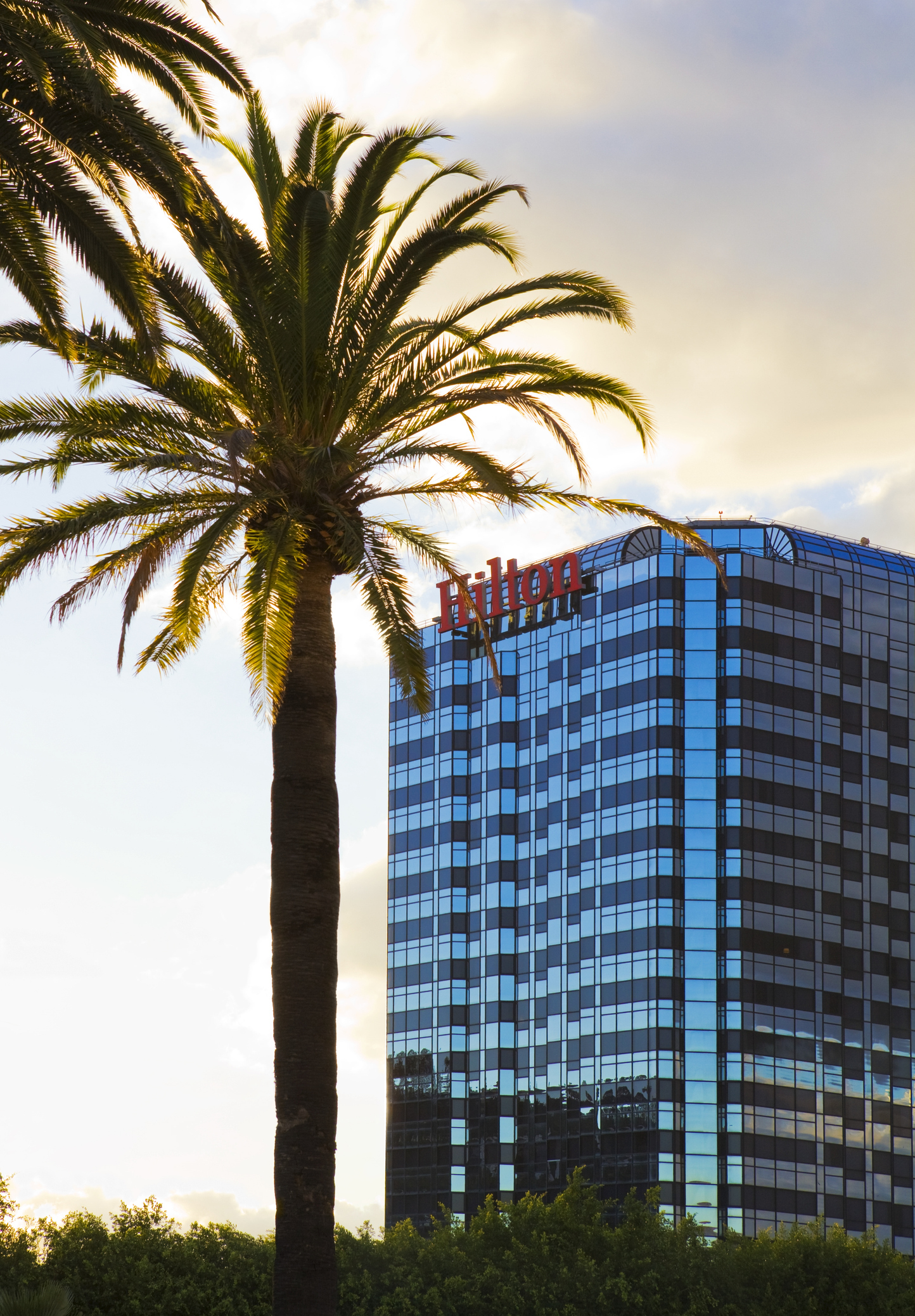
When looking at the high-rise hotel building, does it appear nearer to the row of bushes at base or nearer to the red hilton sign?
the red hilton sign

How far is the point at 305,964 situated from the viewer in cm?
2241

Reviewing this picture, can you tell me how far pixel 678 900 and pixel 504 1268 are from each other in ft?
258

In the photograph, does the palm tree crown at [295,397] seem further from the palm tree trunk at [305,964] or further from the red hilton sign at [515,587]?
the red hilton sign at [515,587]

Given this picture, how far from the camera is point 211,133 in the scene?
76.3 ft

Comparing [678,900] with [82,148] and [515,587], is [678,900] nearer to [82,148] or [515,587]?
[515,587]

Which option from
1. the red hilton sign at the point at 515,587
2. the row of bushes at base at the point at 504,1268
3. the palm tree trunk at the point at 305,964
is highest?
the red hilton sign at the point at 515,587

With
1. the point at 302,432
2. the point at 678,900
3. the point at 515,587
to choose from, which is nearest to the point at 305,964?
the point at 302,432

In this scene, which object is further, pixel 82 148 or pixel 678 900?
pixel 678 900

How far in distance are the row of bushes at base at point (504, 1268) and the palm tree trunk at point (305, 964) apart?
506 centimetres

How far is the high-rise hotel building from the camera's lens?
105 m

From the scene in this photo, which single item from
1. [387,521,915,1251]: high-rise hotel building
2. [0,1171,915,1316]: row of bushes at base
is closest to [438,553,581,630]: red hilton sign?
[387,521,915,1251]: high-rise hotel building

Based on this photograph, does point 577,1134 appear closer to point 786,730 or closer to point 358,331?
point 786,730

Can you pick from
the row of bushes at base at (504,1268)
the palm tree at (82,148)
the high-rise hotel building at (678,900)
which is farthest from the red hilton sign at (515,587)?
the palm tree at (82,148)

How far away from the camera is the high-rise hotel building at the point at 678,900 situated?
104875 mm
